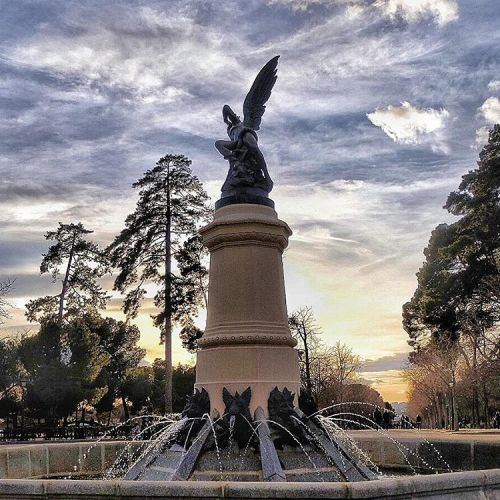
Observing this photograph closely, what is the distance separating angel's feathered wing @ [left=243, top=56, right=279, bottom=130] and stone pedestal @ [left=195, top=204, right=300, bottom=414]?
80.2 inches

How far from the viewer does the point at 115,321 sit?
65.9 m

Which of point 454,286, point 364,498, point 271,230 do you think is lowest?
point 364,498

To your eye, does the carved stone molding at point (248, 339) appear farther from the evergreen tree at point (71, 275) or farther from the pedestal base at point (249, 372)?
the evergreen tree at point (71, 275)

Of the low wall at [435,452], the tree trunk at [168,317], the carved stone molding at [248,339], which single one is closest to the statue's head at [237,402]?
the carved stone molding at [248,339]

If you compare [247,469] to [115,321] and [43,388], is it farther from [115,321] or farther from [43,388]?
[115,321]

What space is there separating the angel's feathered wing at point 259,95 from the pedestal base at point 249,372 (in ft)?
14.5

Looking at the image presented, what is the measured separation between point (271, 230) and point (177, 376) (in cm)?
4530

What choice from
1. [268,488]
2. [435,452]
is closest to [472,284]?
[435,452]

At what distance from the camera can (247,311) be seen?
10.9 m

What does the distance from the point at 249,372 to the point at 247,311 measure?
1020mm

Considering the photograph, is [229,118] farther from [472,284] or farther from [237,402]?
[472,284]

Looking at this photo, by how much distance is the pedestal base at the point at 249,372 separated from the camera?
406 inches

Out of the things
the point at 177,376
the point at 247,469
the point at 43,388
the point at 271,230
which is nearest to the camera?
the point at 247,469

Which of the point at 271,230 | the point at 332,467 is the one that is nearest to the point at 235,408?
the point at 332,467
